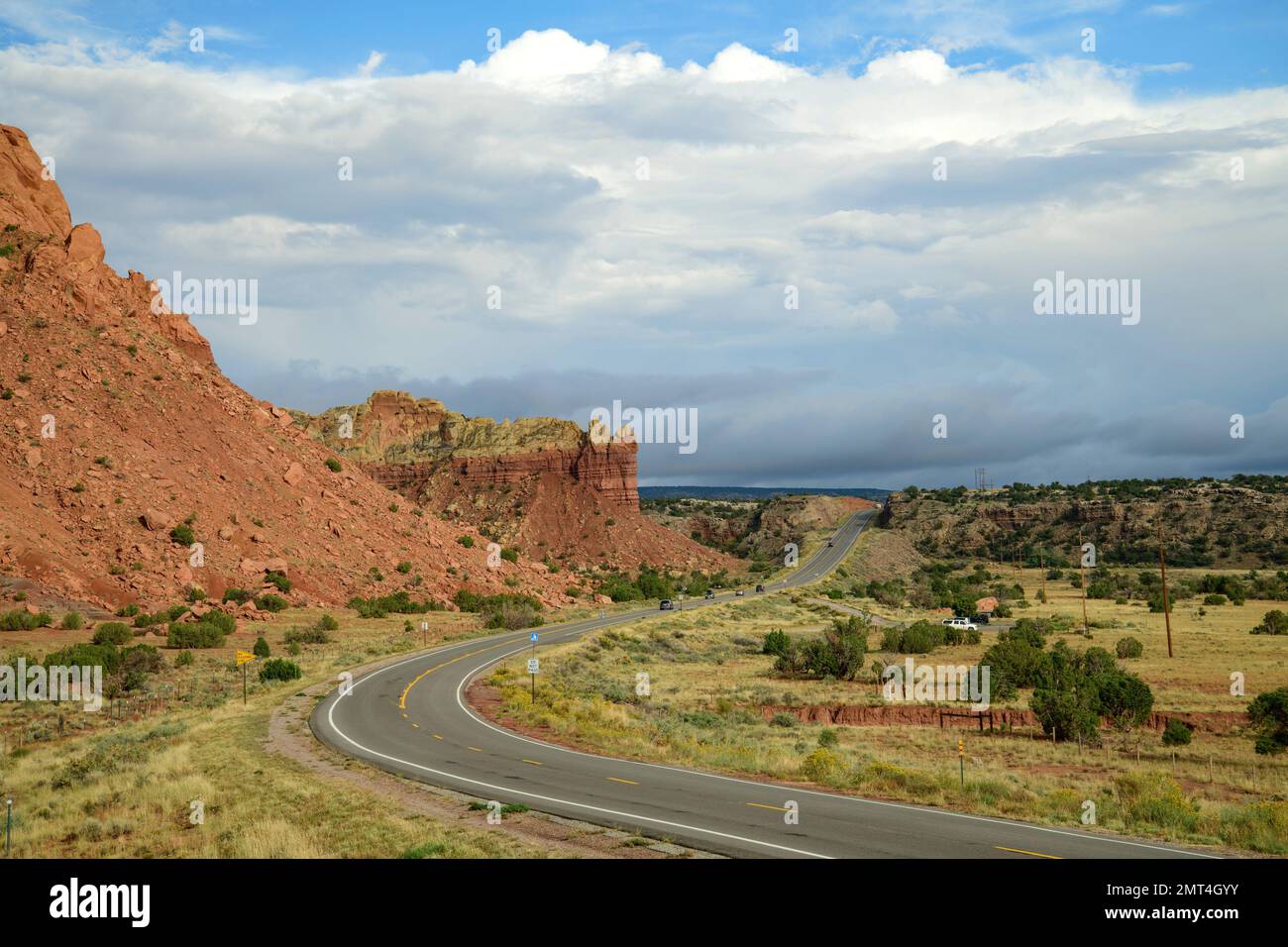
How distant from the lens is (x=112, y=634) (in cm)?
4222

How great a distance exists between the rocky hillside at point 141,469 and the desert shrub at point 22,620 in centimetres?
304

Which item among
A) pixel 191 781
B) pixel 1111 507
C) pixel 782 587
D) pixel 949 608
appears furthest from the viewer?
pixel 1111 507

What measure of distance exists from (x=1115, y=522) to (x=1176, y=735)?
114 m

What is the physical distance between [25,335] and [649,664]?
47.7 metres

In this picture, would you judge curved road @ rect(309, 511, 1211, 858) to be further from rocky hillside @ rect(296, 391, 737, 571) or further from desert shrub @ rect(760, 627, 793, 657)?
rocky hillside @ rect(296, 391, 737, 571)

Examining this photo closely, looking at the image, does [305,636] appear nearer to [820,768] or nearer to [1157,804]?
[820,768]

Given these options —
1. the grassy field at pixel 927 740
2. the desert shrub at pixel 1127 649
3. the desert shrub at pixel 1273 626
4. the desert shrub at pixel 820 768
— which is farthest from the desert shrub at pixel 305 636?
the desert shrub at pixel 1273 626

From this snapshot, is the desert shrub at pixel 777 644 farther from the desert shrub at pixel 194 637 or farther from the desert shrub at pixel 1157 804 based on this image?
the desert shrub at pixel 1157 804

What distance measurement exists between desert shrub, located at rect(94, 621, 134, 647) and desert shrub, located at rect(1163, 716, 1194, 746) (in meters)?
43.5

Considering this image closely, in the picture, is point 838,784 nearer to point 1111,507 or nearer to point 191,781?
point 191,781
